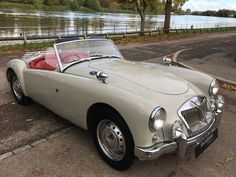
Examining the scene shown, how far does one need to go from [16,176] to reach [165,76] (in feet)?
7.53

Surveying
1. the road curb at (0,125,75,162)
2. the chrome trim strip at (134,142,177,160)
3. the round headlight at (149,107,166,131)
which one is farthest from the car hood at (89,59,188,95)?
the road curb at (0,125,75,162)

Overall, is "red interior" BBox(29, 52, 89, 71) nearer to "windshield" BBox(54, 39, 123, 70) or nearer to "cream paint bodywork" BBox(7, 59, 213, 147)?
"windshield" BBox(54, 39, 123, 70)

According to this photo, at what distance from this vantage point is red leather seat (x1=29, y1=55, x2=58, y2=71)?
400 centimetres

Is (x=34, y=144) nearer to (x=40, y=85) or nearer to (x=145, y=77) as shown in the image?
(x=40, y=85)

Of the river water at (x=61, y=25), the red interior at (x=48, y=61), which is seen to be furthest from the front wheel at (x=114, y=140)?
the river water at (x=61, y=25)

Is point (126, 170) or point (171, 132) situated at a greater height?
point (171, 132)

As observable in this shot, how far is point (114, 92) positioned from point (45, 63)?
1.84 metres

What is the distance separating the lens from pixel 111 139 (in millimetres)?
3064

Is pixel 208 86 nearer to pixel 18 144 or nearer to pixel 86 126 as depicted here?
pixel 86 126

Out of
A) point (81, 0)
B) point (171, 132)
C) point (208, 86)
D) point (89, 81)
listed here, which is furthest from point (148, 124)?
point (81, 0)

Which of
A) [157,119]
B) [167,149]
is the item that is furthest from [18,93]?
[167,149]

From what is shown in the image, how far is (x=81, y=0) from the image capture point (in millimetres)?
80312

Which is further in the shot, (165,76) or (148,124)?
(165,76)

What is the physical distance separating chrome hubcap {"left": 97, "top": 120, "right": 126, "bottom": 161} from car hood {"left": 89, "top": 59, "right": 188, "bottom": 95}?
63 centimetres
